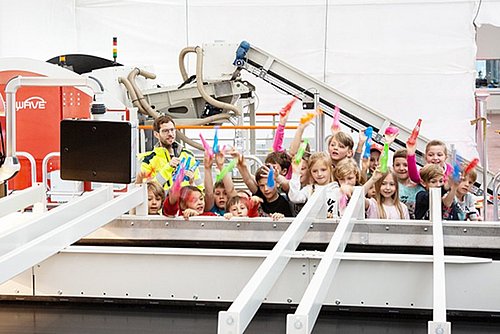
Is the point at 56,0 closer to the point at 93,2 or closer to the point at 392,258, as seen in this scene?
the point at 93,2

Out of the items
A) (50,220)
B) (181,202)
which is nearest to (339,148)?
(181,202)

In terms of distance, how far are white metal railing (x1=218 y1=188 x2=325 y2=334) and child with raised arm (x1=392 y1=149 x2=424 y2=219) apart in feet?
3.80

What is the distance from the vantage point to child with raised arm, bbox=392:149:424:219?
15.2 feet

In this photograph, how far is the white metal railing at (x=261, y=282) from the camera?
2.17m

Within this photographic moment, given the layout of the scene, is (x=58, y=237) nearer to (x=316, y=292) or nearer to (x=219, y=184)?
(x=316, y=292)

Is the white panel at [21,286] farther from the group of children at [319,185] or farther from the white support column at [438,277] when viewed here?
the white support column at [438,277]

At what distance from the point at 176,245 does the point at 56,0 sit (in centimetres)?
771

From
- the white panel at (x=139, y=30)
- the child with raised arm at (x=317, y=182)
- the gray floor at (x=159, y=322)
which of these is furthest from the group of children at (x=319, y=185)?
the white panel at (x=139, y=30)

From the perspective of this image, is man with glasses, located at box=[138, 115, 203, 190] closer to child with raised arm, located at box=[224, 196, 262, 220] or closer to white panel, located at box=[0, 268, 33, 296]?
child with raised arm, located at box=[224, 196, 262, 220]

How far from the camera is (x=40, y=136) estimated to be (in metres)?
6.43

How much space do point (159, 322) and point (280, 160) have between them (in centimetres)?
125

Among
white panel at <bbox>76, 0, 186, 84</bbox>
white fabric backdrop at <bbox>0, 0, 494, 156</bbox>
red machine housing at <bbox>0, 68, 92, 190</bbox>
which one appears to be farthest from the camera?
white panel at <bbox>76, 0, 186, 84</bbox>

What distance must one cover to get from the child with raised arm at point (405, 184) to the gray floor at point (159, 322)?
0.90 metres

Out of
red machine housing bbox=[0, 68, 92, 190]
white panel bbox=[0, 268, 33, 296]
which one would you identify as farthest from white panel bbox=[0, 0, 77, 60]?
white panel bbox=[0, 268, 33, 296]
